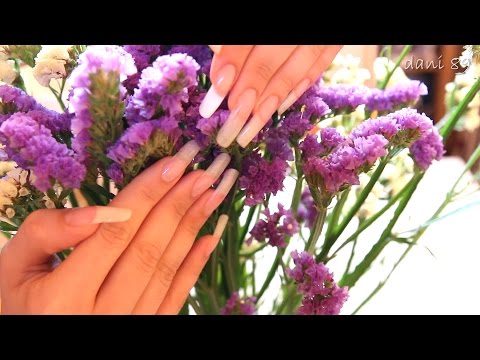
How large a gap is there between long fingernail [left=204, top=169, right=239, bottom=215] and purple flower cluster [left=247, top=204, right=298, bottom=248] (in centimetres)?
8

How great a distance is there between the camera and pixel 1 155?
0.34 metres

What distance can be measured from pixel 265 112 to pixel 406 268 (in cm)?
47

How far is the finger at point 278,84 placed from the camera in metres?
0.35

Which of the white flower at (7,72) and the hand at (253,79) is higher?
the hand at (253,79)

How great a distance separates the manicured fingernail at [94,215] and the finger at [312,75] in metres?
0.14

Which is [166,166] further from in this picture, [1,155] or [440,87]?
Answer: [440,87]

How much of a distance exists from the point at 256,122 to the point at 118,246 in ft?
0.40

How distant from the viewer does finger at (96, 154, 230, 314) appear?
1.14 ft

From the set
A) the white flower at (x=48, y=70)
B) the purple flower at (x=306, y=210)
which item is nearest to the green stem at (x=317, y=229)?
the purple flower at (x=306, y=210)

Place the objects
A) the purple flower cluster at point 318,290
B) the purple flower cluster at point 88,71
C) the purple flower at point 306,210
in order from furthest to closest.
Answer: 1. the purple flower at point 306,210
2. the purple flower cluster at point 318,290
3. the purple flower cluster at point 88,71

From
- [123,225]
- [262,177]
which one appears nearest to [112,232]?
[123,225]

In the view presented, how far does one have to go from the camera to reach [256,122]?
0.35m

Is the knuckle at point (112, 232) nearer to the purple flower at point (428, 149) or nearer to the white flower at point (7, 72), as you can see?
the white flower at point (7, 72)
